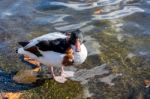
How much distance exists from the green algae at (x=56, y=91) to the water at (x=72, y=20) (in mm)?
567

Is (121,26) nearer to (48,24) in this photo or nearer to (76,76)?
(48,24)

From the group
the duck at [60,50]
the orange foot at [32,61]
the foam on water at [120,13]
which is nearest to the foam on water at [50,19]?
the foam on water at [120,13]

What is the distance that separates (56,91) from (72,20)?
3.05 meters

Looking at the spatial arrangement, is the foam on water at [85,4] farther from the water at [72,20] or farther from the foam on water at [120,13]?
the foam on water at [120,13]

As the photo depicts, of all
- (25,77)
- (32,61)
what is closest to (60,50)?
(25,77)

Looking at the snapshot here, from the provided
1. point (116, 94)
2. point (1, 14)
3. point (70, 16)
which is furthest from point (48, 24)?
point (116, 94)

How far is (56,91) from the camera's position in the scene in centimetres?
616

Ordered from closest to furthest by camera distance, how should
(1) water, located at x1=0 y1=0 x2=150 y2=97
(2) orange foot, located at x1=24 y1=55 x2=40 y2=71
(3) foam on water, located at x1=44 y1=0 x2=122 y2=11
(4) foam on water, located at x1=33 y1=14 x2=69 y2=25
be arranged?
1. (2) orange foot, located at x1=24 y1=55 x2=40 y2=71
2. (1) water, located at x1=0 y1=0 x2=150 y2=97
3. (4) foam on water, located at x1=33 y1=14 x2=69 y2=25
4. (3) foam on water, located at x1=44 y1=0 x2=122 y2=11

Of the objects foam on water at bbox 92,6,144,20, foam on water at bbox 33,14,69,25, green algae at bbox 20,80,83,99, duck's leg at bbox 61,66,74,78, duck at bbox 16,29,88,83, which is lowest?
foam on water at bbox 92,6,144,20

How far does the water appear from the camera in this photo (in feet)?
24.6

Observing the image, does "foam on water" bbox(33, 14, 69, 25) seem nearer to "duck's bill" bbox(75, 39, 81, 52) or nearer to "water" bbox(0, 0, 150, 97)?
"water" bbox(0, 0, 150, 97)

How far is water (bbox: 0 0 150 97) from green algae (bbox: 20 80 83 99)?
567 millimetres

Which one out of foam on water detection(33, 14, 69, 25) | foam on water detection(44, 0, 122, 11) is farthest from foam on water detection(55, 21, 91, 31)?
foam on water detection(44, 0, 122, 11)

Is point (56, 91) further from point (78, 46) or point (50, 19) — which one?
point (50, 19)
